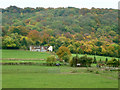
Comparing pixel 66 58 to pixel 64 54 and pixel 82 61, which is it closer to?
pixel 64 54

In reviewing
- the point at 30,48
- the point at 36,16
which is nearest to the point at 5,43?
the point at 30,48

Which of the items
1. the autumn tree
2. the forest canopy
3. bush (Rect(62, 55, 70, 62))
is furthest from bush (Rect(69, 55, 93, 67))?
the forest canopy

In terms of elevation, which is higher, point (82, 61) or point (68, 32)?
point (68, 32)

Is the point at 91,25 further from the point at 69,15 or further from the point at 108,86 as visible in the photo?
the point at 108,86

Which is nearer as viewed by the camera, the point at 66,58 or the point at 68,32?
the point at 66,58

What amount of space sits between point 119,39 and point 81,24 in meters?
36.2

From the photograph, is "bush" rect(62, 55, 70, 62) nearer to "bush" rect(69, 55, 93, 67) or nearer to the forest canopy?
"bush" rect(69, 55, 93, 67)

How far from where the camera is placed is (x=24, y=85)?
27.8 m

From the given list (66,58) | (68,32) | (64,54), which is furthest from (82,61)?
(68,32)

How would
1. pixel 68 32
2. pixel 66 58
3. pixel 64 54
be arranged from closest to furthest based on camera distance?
pixel 66 58
pixel 64 54
pixel 68 32

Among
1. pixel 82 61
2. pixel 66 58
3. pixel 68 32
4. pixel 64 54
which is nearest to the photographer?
pixel 82 61

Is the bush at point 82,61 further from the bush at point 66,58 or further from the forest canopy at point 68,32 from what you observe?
the forest canopy at point 68,32

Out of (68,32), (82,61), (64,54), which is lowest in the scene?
(82,61)

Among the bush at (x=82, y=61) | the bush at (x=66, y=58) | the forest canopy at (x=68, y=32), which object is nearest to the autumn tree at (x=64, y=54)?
the bush at (x=66, y=58)
